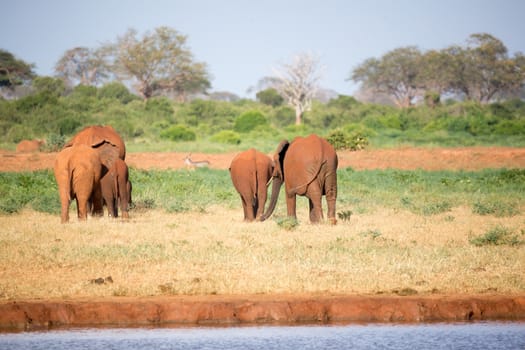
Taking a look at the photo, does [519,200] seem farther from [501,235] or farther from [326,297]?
[326,297]

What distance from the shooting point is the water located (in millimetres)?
9242

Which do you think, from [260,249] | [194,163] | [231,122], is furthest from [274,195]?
[231,122]

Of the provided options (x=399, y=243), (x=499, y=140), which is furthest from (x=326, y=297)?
(x=499, y=140)

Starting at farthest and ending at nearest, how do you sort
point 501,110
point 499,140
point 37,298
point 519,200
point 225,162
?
point 501,110, point 499,140, point 225,162, point 519,200, point 37,298

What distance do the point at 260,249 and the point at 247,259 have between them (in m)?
0.97

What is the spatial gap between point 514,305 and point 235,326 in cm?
295

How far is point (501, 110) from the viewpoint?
183 feet

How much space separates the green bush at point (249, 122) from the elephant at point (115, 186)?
32.3m

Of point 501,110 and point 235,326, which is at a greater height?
point 501,110

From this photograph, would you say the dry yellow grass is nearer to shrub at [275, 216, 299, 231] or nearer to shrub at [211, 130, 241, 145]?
shrub at [275, 216, 299, 231]

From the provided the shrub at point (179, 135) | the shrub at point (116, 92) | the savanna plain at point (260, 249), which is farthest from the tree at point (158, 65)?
the savanna plain at point (260, 249)

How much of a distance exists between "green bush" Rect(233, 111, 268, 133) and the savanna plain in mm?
27853

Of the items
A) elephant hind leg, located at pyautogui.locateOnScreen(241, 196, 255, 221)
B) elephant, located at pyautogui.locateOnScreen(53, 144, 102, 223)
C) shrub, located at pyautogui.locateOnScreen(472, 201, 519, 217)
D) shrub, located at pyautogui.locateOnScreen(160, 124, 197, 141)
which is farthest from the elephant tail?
shrub, located at pyautogui.locateOnScreen(160, 124, 197, 141)

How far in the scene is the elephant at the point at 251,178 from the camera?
1783 cm
